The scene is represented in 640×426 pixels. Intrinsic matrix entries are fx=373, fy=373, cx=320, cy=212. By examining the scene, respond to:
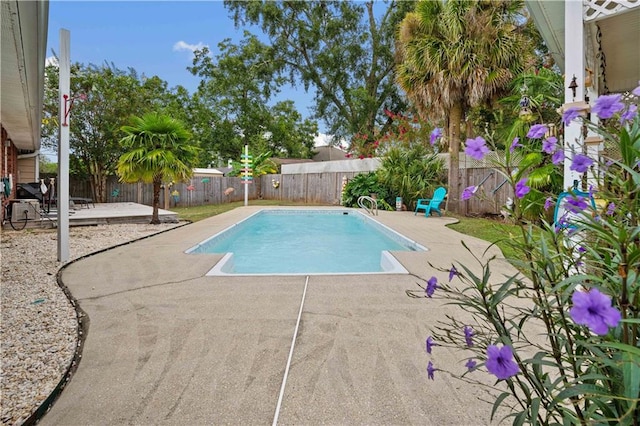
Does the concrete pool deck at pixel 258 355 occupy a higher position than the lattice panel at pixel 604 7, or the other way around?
the lattice panel at pixel 604 7

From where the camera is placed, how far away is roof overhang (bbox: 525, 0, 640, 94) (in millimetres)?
3523

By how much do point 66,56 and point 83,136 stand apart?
44.1 ft

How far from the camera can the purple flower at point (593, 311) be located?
62 cm

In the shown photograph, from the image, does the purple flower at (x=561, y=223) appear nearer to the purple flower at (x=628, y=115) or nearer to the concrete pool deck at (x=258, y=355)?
the purple flower at (x=628, y=115)

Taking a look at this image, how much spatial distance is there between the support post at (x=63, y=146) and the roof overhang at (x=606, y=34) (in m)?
5.90

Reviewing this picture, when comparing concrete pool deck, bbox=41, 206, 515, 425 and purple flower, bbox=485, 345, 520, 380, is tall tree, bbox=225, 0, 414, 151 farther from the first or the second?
purple flower, bbox=485, 345, 520, 380

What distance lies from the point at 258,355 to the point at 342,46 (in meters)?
22.5

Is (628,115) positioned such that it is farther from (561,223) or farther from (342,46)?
(342,46)

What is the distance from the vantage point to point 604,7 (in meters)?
3.46

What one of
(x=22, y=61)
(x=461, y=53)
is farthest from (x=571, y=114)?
(x=461, y=53)

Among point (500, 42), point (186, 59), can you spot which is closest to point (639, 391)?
point (500, 42)

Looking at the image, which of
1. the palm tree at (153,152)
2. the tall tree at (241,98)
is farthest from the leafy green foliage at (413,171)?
the tall tree at (241,98)

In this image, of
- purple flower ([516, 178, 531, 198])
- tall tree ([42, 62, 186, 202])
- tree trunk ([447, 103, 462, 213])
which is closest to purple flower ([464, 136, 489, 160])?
purple flower ([516, 178, 531, 198])

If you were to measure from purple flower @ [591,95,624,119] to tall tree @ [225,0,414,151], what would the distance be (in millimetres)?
20948
